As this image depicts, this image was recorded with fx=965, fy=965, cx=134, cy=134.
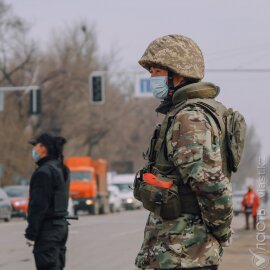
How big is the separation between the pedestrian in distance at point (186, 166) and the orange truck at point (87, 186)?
1527 inches

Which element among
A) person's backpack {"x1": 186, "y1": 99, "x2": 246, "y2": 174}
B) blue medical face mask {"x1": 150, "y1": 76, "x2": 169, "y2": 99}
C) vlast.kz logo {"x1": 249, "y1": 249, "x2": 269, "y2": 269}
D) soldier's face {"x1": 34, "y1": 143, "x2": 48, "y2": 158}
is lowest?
vlast.kz logo {"x1": 249, "y1": 249, "x2": 269, "y2": 269}

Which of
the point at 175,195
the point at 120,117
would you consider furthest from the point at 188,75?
the point at 120,117

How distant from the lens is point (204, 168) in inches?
184

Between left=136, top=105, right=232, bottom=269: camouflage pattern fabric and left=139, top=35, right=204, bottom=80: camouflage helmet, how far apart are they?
0.76 feet

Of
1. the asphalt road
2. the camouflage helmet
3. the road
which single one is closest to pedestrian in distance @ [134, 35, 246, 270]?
the camouflage helmet

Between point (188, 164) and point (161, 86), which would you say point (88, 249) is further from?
point (188, 164)

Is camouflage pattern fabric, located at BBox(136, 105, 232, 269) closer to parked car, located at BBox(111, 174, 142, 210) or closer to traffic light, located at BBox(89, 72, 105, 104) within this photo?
traffic light, located at BBox(89, 72, 105, 104)

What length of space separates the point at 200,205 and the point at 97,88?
33.4m

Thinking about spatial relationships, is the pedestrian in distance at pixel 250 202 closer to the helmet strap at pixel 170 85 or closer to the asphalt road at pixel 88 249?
the asphalt road at pixel 88 249

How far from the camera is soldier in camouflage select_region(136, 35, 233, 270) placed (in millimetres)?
4688

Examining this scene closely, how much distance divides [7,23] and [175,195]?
5634cm

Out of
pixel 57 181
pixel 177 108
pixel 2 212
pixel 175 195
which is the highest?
pixel 177 108

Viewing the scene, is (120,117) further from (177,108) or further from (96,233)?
(177,108)

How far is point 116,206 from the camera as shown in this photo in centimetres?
5622
